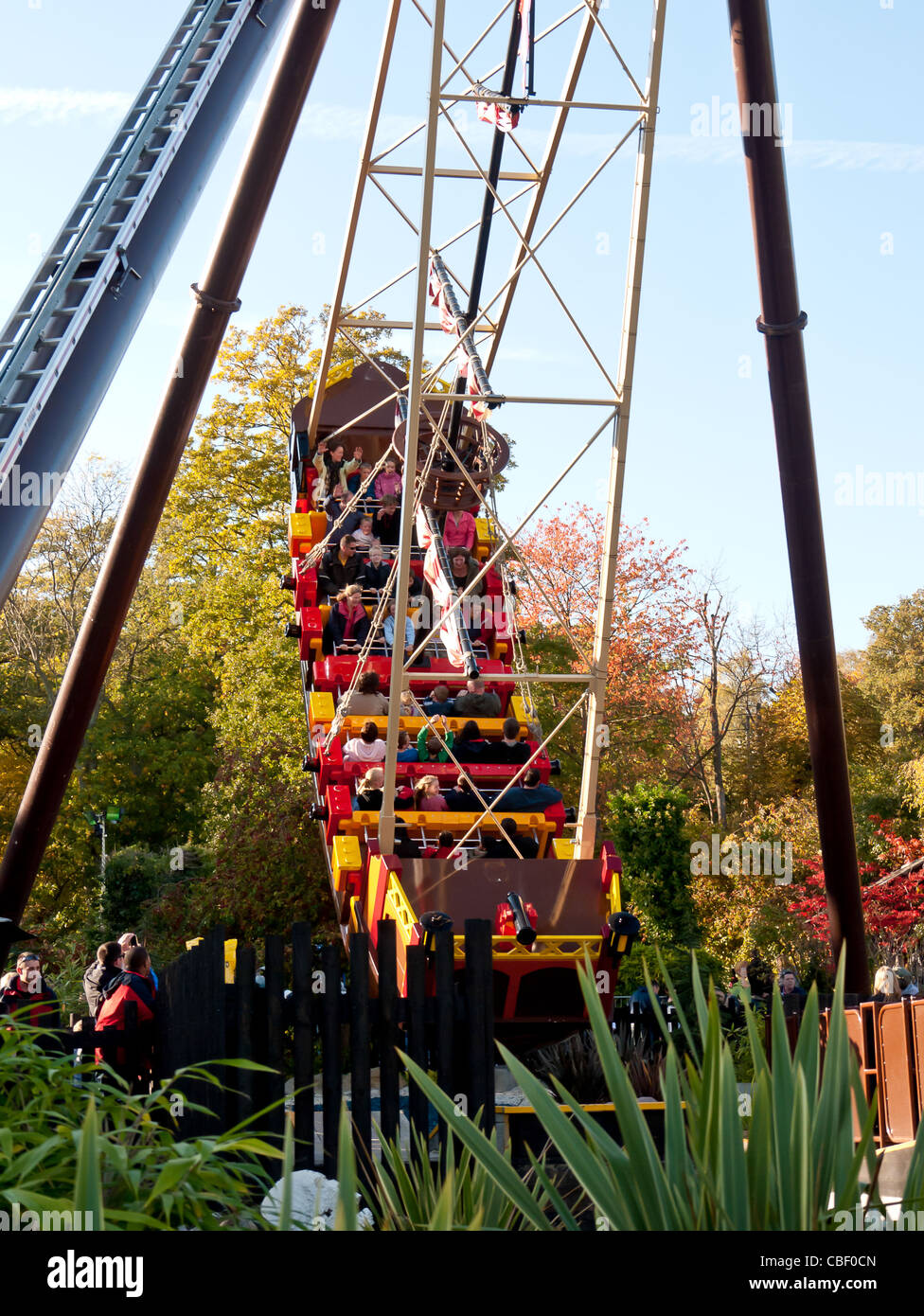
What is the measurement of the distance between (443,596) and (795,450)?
12.3 ft

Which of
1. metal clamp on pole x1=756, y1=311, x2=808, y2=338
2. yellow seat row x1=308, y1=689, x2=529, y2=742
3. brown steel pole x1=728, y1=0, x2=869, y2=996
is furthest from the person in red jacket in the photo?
metal clamp on pole x1=756, y1=311, x2=808, y2=338

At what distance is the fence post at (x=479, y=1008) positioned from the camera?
530cm

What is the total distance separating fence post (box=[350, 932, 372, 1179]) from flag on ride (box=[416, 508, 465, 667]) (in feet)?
13.5

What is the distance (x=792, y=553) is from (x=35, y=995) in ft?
16.8

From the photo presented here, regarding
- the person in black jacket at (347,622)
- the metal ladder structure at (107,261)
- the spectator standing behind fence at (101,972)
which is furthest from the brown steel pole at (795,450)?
the person in black jacket at (347,622)

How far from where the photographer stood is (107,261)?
453 cm

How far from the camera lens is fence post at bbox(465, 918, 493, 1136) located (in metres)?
5.30

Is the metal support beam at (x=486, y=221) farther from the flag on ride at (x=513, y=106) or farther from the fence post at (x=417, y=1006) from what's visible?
the fence post at (x=417, y=1006)

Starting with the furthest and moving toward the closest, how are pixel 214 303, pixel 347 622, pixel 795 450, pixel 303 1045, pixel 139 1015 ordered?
pixel 347 622 → pixel 795 450 → pixel 214 303 → pixel 139 1015 → pixel 303 1045

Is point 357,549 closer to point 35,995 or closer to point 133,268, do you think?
point 35,995

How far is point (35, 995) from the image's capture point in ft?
23.2

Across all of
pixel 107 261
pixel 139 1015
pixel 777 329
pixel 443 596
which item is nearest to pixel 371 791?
pixel 443 596

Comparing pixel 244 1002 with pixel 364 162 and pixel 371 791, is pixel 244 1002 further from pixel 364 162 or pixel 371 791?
pixel 364 162
